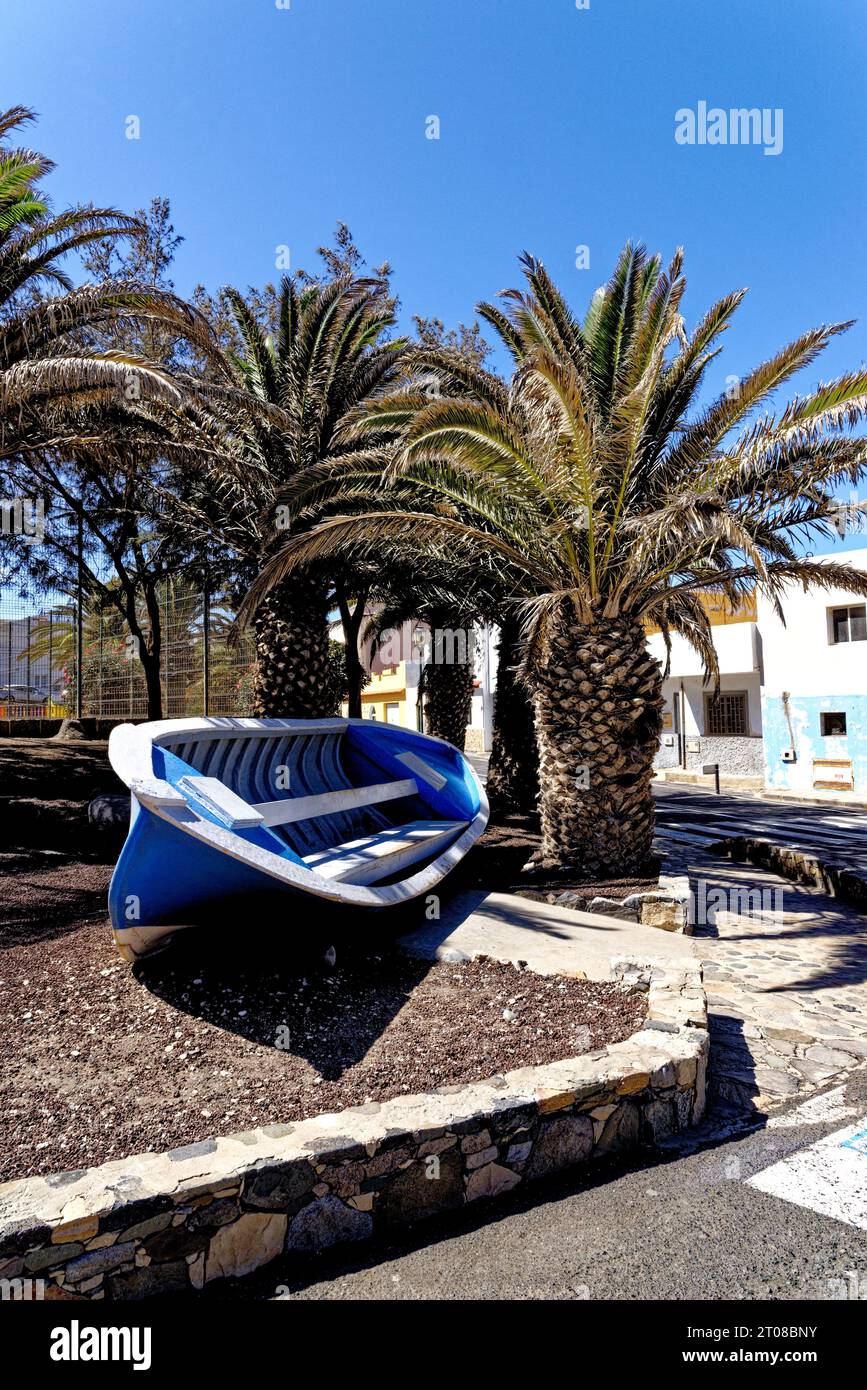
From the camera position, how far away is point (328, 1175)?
2877 mm

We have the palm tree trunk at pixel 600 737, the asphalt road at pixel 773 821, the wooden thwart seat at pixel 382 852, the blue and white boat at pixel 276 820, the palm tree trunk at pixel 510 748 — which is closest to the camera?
the blue and white boat at pixel 276 820

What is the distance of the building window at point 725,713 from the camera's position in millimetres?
29109

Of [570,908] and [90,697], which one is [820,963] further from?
[90,697]

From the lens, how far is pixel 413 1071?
377cm

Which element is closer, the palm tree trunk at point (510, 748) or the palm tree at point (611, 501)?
the palm tree at point (611, 501)

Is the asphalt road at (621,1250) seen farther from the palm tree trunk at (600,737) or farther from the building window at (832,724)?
the building window at (832,724)

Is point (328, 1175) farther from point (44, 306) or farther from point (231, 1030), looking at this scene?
point (44, 306)

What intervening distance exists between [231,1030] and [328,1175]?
1.43m

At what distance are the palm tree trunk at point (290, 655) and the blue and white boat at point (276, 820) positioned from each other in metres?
1.61

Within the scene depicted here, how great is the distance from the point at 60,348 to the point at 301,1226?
9944 mm

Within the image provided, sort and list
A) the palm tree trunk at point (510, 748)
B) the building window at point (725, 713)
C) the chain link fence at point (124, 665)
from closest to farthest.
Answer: the palm tree trunk at point (510, 748)
the chain link fence at point (124, 665)
the building window at point (725, 713)

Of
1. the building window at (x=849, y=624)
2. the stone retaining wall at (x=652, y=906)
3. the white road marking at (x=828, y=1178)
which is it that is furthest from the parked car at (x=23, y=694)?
the building window at (x=849, y=624)

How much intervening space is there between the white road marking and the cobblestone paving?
18.7 inches

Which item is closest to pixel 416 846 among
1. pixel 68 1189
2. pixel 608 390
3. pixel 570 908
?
pixel 570 908
